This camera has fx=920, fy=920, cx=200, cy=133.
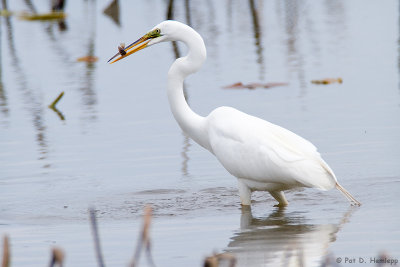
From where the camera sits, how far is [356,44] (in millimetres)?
15328

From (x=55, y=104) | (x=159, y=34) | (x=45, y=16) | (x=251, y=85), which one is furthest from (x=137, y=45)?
(x=45, y=16)

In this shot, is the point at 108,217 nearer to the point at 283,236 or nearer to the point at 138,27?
the point at 283,236

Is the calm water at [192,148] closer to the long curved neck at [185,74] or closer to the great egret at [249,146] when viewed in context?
the great egret at [249,146]

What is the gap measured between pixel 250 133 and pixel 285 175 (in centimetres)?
47

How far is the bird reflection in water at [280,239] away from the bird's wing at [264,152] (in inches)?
11.3

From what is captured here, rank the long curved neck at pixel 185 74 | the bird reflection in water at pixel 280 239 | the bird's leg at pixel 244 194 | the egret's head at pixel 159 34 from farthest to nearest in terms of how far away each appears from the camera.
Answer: the egret's head at pixel 159 34 → the long curved neck at pixel 185 74 → the bird's leg at pixel 244 194 → the bird reflection in water at pixel 280 239

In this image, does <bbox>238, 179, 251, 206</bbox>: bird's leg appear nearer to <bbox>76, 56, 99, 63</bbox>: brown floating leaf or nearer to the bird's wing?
the bird's wing

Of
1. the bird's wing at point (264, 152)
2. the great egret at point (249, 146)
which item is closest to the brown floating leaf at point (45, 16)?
the great egret at point (249, 146)

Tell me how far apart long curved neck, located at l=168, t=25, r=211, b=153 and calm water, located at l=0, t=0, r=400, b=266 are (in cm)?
55

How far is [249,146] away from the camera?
6781 mm

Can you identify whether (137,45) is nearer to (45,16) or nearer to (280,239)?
(280,239)

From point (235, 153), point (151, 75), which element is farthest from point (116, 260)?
point (151, 75)

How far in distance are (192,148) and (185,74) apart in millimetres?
1695

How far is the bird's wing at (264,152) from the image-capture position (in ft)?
21.2
